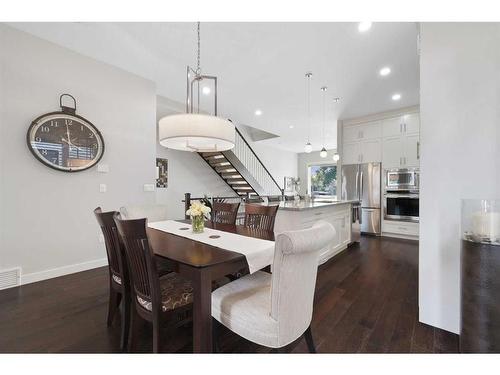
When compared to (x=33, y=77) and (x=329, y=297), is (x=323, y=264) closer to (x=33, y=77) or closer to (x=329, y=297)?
(x=329, y=297)

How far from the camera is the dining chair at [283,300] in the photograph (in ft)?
3.40

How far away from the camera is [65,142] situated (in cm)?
279

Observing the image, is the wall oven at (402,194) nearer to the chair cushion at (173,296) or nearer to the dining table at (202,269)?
the dining table at (202,269)

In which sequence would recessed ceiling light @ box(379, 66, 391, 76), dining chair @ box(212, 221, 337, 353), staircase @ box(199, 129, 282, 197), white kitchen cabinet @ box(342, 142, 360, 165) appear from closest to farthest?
dining chair @ box(212, 221, 337, 353), recessed ceiling light @ box(379, 66, 391, 76), white kitchen cabinet @ box(342, 142, 360, 165), staircase @ box(199, 129, 282, 197)

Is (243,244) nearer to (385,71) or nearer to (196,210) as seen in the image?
(196,210)

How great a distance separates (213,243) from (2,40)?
10.9 feet

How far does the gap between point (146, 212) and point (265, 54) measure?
261cm

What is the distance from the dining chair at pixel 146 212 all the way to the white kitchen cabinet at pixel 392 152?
198 inches

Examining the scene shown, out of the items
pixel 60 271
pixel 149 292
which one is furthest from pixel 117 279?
pixel 60 271

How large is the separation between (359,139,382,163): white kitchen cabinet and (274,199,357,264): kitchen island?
1937 millimetres

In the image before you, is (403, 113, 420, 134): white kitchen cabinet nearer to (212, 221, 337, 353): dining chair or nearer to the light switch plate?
(212, 221, 337, 353): dining chair

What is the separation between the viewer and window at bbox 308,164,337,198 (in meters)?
10.4

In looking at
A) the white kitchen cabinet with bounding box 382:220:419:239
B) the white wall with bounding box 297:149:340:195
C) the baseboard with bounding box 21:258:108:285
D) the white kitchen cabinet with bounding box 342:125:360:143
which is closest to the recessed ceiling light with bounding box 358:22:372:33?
the white kitchen cabinet with bounding box 342:125:360:143
